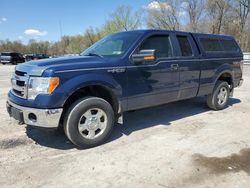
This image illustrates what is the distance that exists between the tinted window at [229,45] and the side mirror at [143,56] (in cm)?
322

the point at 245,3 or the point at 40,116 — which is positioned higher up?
the point at 245,3

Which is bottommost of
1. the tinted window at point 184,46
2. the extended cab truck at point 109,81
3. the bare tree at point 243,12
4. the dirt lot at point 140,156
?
the dirt lot at point 140,156

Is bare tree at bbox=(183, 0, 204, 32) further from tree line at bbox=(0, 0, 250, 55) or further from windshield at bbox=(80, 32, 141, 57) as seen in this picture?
windshield at bbox=(80, 32, 141, 57)

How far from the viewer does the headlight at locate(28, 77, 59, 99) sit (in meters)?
3.73

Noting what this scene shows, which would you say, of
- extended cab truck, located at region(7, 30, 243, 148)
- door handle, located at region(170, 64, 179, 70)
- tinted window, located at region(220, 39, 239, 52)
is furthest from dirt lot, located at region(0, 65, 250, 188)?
tinted window, located at region(220, 39, 239, 52)

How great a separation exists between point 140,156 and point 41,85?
185 centimetres

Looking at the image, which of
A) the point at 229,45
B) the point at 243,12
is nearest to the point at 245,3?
the point at 243,12

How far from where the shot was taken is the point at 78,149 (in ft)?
13.9

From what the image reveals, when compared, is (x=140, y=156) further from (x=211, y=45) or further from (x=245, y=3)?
(x=245, y=3)

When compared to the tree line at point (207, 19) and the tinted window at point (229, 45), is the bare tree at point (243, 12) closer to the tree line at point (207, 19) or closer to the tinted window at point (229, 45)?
the tree line at point (207, 19)

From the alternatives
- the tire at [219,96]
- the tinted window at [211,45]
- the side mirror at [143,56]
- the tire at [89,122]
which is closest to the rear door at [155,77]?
the side mirror at [143,56]

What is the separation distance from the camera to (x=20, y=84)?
4.11 metres

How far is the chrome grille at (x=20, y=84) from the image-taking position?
3.95 meters

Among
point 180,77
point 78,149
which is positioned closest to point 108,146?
point 78,149
